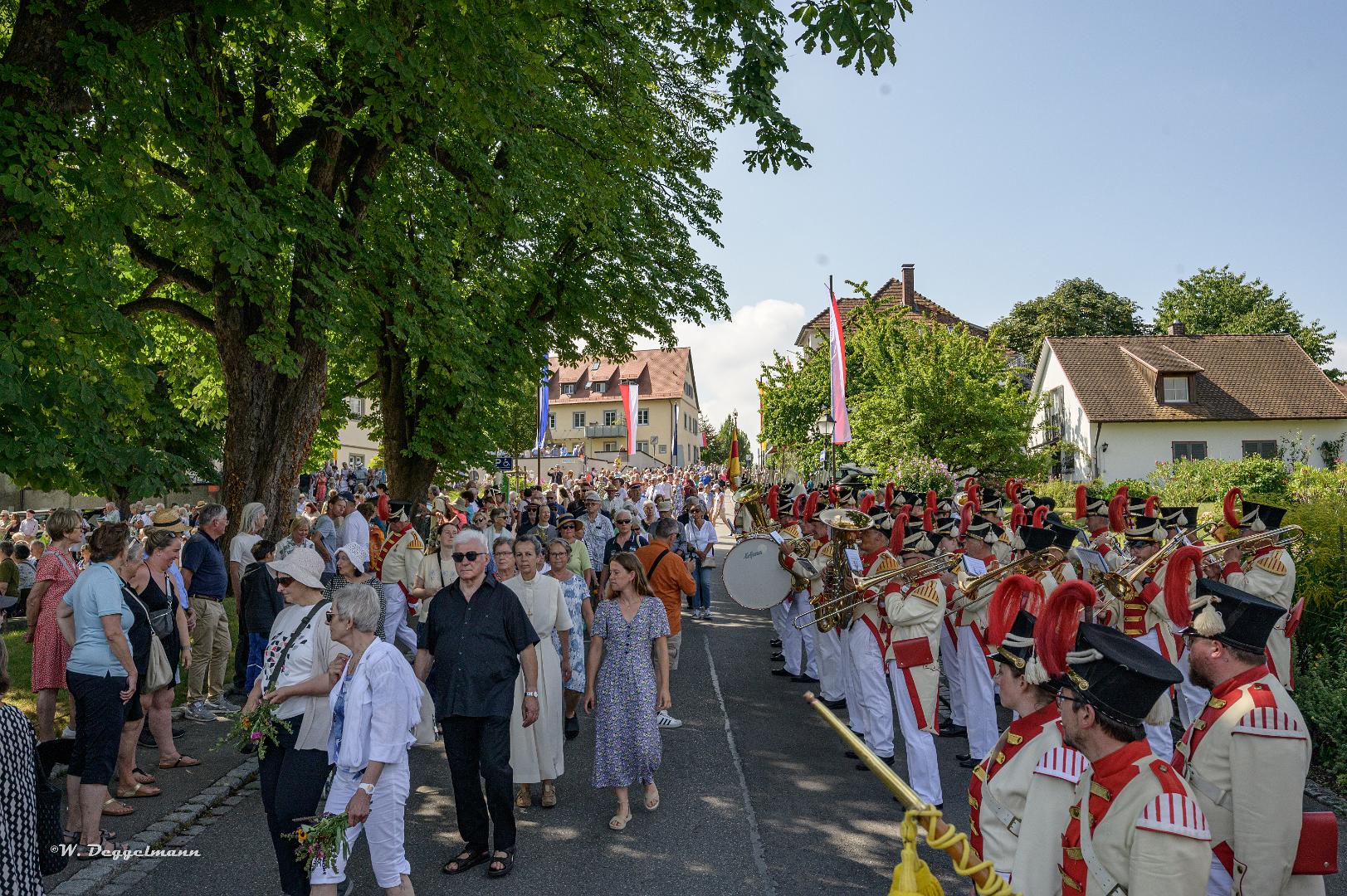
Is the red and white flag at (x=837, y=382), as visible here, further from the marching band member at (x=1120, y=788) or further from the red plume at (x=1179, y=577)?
the marching band member at (x=1120, y=788)

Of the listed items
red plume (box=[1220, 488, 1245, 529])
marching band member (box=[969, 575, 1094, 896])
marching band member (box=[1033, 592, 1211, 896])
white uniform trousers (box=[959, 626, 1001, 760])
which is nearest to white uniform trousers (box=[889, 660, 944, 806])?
white uniform trousers (box=[959, 626, 1001, 760])

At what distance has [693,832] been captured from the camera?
587 centimetres

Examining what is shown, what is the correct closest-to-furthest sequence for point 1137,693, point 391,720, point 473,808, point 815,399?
point 1137,693
point 391,720
point 473,808
point 815,399

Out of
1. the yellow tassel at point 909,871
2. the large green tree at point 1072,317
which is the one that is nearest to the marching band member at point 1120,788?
the yellow tassel at point 909,871

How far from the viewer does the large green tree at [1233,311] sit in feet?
190

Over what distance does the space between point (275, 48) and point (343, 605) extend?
876 cm

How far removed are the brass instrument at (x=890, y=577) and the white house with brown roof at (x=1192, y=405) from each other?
33.4 m

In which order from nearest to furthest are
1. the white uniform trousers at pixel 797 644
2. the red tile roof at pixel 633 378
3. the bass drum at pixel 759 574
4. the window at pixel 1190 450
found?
the bass drum at pixel 759 574
the white uniform trousers at pixel 797 644
the window at pixel 1190 450
the red tile roof at pixel 633 378

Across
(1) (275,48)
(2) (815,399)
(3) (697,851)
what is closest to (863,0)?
(3) (697,851)

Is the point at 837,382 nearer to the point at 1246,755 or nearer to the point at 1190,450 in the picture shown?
the point at 1246,755

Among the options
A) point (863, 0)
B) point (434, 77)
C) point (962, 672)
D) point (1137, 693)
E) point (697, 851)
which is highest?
point (434, 77)

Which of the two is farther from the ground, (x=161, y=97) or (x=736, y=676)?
(x=161, y=97)

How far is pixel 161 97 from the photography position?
870cm

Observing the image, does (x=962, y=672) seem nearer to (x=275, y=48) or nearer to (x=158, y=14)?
(x=158, y=14)
